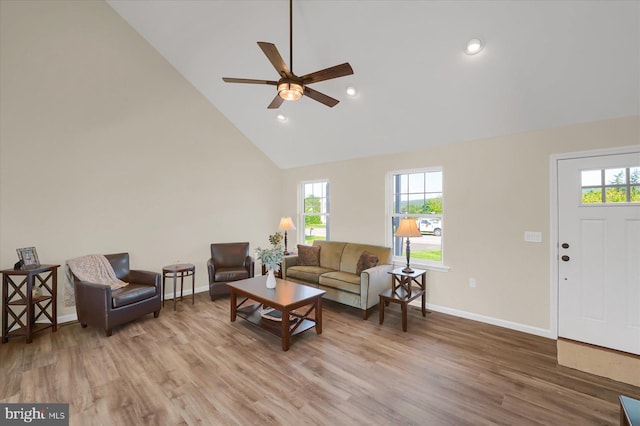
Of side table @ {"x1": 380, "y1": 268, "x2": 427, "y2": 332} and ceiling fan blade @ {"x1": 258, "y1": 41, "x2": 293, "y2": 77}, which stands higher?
ceiling fan blade @ {"x1": 258, "y1": 41, "x2": 293, "y2": 77}

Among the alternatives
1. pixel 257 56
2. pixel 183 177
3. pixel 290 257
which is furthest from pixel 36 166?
pixel 290 257

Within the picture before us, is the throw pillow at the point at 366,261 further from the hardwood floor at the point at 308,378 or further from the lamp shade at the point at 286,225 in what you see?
the lamp shade at the point at 286,225

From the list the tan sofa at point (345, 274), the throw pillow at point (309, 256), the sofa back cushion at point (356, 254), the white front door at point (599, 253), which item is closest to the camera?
the white front door at point (599, 253)

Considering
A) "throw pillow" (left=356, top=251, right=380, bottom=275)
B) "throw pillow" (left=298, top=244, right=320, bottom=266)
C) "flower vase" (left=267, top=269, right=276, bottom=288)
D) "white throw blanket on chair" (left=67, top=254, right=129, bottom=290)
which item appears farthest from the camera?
"throw pillow" (left=298, top=244, right=320, bottom=266)

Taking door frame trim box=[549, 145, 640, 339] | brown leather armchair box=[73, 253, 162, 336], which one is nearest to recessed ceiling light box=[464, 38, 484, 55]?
door frame trim box=[549, 145, 640, 339]

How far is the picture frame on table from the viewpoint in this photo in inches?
121

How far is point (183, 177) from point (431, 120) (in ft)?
13.3

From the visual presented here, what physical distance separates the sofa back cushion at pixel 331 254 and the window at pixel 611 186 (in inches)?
126

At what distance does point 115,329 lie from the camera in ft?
11.0

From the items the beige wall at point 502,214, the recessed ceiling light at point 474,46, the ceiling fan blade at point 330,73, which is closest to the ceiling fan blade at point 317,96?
the ceiling fan blade at point 330,73

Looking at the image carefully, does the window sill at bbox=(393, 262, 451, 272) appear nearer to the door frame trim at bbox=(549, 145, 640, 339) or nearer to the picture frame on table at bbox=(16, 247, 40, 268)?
the door frame trim at bbox=(549, 145, 640, 339)

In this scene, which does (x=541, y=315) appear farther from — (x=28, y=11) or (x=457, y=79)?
(x=28, y=11)

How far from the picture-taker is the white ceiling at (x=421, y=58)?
7.69ft

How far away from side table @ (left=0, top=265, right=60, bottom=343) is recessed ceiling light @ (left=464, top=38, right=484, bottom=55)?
16.6ft
